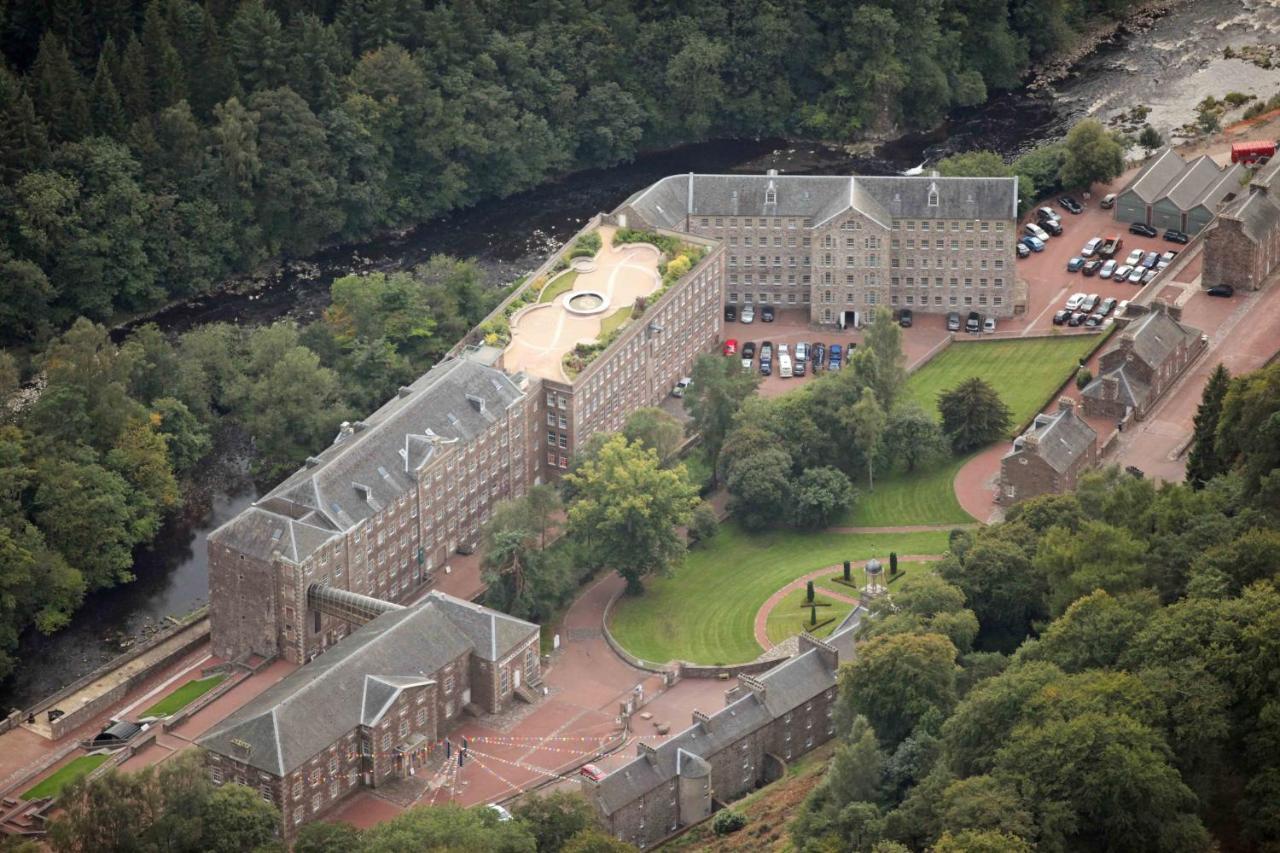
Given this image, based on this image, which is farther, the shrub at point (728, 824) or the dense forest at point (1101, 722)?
the shrub at point (728, 824)

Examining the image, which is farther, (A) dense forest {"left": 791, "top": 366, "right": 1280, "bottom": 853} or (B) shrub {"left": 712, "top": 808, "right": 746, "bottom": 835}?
(B) shrub {"left": 712, "top": 808, "right": 746, "bottom": 835}

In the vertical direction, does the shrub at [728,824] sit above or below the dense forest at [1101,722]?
below

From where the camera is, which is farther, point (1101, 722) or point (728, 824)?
point (728, 824)

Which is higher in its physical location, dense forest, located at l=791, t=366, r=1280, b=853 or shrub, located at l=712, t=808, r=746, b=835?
dense forest, located at l=791, t=366, r=1280, b=853

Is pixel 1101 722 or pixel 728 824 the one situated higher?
pixel 1101 722

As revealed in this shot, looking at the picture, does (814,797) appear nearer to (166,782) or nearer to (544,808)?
(544,808)
